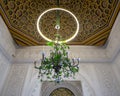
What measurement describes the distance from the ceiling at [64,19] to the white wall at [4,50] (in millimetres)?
225

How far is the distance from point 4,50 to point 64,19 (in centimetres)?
239

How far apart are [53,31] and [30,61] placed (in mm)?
1565

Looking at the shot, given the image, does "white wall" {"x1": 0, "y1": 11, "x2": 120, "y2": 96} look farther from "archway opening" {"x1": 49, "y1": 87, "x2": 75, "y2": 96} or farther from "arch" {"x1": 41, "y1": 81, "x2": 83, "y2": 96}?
"archway opening" {"x1": 49, "y1": 87, "x2": 75, "y2": 96}

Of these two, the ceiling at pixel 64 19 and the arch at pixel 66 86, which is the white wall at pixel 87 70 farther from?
the arch at pixel 66 86

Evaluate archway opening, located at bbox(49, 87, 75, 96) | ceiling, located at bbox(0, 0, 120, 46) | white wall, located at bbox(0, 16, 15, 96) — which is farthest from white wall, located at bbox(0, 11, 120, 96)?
archway opening, located at bbox(49, 87, 75, 96)

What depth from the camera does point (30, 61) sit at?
14.4 ft

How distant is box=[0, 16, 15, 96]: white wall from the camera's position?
135 inches

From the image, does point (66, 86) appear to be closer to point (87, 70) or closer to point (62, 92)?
point (62, 92)

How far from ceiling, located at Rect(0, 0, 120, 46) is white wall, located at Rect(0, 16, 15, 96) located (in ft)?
0.74

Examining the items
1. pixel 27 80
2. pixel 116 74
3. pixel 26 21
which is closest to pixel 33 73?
pixel 27 80

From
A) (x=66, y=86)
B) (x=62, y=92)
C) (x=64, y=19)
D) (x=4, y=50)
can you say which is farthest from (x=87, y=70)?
(x=4, y=50)

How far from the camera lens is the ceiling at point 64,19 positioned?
3.35 metres

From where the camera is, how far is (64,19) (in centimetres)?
396

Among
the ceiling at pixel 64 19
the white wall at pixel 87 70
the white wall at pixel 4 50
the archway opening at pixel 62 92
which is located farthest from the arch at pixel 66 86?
the ceiling at pixel 64 19
